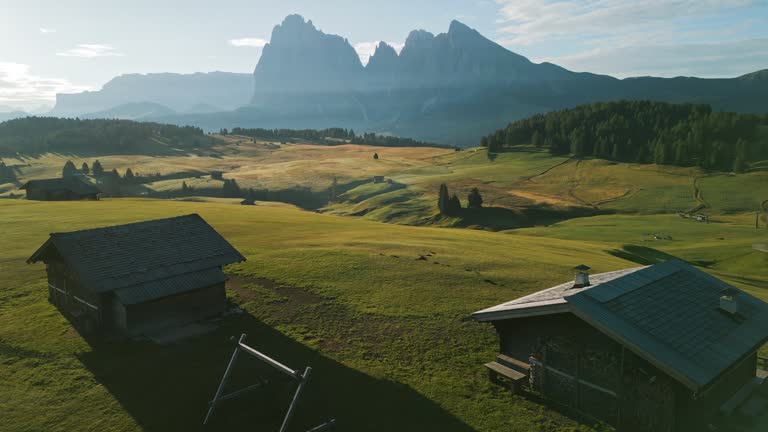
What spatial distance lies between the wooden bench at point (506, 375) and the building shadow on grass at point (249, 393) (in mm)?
3150

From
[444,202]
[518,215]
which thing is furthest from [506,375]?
[444,202]

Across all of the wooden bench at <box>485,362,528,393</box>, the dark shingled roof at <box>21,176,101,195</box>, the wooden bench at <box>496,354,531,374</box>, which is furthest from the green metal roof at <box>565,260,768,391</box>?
the dark shingled roof at <box>21,176,101,195</box>

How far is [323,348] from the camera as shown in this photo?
25328 millimetres

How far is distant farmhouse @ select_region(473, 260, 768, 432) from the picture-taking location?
1686cm

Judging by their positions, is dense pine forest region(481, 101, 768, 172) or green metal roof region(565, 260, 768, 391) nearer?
green metal roof region(565, 260, 768, 391)

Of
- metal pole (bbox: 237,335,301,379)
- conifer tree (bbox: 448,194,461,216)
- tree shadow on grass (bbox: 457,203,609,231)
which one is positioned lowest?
tree shadow on grass (bbox: 457,203,609,231)

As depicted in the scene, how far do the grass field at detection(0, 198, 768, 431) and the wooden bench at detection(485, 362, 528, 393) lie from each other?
1.70 feet

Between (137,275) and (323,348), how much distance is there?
1179cm

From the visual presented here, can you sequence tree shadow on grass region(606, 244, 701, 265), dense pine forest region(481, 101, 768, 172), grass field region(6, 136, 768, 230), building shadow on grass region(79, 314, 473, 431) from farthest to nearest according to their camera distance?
dense pine forest region(481, 101, 768, 172)
grass field region(6, 136, 768, 230)
tree shadow on grass region(606, 244, 701, 265)
building shadow on grass region(79, 314, 473, 431)

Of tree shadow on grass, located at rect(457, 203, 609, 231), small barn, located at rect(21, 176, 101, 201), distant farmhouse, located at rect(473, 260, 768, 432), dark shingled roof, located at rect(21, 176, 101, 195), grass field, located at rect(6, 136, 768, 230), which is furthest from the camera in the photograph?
grass field, located at rect(6, 136, 768, 230)

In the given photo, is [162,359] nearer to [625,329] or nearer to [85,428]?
[85,428]

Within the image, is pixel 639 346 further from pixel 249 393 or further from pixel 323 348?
pixel 249 393

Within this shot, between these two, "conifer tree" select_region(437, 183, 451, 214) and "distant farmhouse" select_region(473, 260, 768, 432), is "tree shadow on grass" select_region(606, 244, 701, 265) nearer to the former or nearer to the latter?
"distant farmhouse" select_region(473, 260, 768, 432)

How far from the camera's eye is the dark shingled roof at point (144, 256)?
27.0 m
